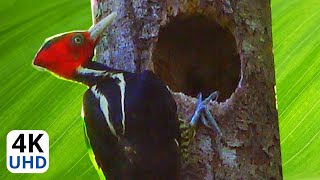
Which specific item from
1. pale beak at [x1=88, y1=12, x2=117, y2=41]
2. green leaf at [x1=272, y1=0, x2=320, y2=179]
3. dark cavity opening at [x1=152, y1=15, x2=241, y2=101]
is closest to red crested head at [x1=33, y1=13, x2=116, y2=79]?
pale beak at [x1=88, y1=12, x2=117, y2=41]

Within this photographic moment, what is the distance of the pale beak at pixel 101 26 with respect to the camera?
51.3 inches

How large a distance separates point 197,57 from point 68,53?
233 mm

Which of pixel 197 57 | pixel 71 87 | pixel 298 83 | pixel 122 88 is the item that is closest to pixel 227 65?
pixel 197 57

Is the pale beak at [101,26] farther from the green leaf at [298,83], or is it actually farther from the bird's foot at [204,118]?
the green leaf at [298,83]

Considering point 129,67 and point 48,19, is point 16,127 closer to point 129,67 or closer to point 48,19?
point 48,19

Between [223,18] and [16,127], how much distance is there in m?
0.61

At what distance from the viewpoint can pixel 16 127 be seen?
173cm

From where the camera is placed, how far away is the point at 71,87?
1.68 meters

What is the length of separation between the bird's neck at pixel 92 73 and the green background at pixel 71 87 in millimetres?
302

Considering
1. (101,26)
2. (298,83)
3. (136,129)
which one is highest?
(101,26)

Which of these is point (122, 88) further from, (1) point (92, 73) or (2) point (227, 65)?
(2) point (227, 65)

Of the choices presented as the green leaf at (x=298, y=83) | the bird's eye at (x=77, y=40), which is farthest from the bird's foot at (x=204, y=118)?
the green leaf at (x=298, y=83)

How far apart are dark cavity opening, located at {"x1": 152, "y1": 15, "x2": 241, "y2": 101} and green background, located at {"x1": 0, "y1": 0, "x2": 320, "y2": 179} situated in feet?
0.98

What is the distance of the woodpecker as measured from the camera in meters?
1.26
